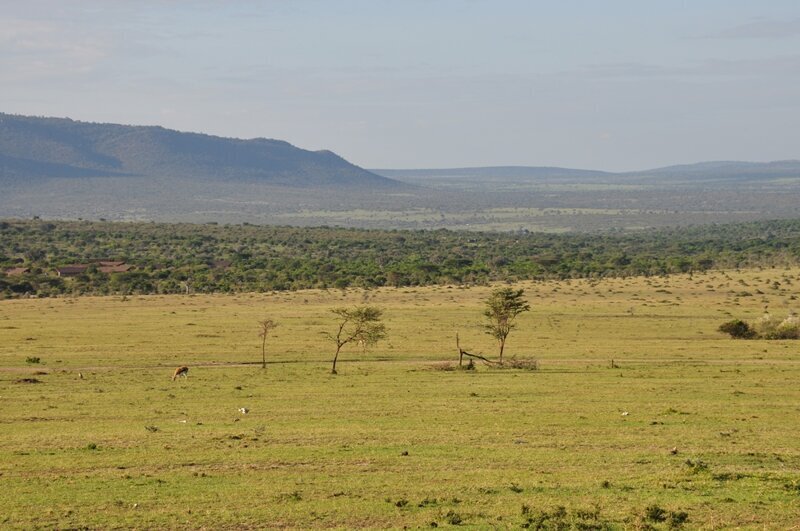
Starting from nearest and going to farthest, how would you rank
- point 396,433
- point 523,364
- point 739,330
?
point 396,433 < point 523,364 < point 739,330

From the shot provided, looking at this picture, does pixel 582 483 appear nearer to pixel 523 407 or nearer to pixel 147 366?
pixel 523 407

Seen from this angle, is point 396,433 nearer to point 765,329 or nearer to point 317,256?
point 765,329

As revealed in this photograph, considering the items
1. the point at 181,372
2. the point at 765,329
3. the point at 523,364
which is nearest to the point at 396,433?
the point at 181,372

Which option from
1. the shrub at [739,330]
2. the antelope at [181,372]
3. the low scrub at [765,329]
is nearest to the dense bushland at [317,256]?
the shrub at [739,330]

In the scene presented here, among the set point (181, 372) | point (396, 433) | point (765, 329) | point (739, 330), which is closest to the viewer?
point (396, 433)

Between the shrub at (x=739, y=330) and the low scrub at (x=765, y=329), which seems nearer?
the low scrub at (x=765, y=329)

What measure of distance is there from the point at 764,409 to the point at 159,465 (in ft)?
45.6

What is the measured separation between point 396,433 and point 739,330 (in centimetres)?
3001

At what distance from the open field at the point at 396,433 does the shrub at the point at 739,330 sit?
0.52 m

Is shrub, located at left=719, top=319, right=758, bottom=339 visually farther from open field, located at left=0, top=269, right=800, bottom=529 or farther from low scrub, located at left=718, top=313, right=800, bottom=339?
open field, located at left=0, top=269, right=800, bottom=529

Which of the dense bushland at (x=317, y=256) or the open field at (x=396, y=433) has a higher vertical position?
the open field at (x=396, y=433)

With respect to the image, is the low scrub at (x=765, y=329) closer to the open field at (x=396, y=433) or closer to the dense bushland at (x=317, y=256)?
the open field at (x=396, y=433)

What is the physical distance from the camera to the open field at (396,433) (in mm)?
14719

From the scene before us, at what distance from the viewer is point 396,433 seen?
21.3 m
